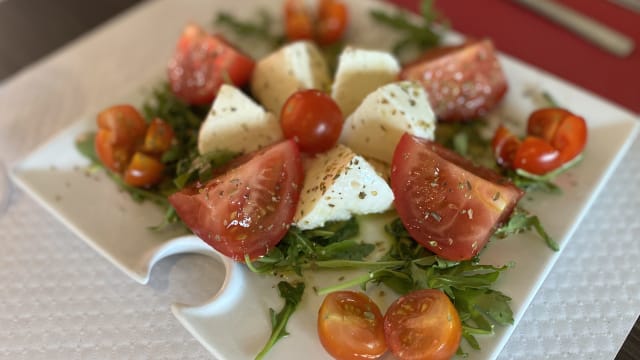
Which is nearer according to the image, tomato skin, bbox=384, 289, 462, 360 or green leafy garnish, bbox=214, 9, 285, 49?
tomato skin, bbox=384, 289, 462, 360

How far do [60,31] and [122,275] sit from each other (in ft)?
4.72

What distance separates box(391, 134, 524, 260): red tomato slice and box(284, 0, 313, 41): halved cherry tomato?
0.87 metres

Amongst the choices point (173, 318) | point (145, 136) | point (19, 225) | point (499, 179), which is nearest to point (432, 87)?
point (499, 179)

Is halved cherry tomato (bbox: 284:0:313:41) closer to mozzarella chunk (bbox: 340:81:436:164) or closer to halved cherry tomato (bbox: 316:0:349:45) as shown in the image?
halved cherry tomato (bbox: 316:0:349:45)

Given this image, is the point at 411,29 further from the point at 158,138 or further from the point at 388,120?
the point at 158,138

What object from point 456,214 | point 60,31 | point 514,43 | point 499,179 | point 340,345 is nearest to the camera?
point 340,345

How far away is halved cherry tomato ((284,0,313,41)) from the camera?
89.7 inches

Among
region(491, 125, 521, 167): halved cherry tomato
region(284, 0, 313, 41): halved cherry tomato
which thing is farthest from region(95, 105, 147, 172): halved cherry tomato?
region(491, 125, 521, 167): halved cherry tomato

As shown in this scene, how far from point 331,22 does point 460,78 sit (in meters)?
0.60

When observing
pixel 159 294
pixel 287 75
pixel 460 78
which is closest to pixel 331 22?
pixel 287 75

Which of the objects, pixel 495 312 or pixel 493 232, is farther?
pixel 493 232

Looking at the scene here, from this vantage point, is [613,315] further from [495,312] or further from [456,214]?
[456,214]

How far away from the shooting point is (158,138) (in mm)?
1850

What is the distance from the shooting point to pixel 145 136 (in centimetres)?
192
